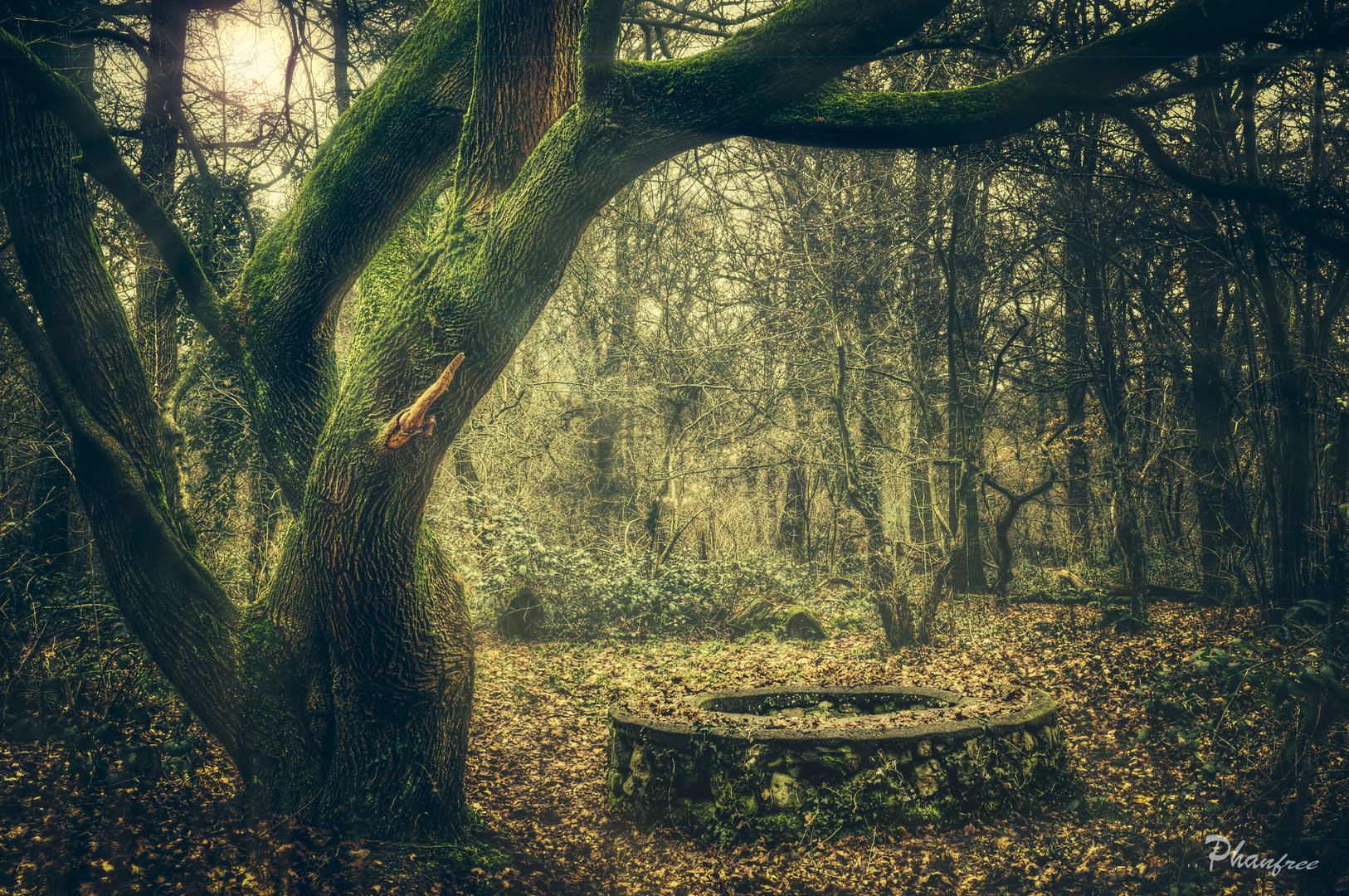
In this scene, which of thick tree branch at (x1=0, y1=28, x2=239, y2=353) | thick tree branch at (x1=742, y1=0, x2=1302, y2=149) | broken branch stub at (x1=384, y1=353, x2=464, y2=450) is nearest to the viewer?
thick tree branch at (x1=742, y1=0, x2=1302, y2=149)

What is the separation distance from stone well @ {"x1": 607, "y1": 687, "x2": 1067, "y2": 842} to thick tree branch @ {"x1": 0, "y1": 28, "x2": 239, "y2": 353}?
168 inches

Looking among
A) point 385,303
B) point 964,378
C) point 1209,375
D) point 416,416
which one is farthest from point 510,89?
point 964,378

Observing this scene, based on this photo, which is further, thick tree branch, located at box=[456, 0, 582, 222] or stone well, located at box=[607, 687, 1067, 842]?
stone well, located at box=[607, 687, 1067, 842]

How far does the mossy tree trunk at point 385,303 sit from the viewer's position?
419 centimetres

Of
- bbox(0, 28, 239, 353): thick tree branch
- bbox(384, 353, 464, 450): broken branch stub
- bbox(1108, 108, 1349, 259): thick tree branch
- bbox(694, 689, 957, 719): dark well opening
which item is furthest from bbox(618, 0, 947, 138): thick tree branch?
bbox(694, 689, 957, 719): dark well opening

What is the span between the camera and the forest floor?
4215 mm

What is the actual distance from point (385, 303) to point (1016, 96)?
413 cm

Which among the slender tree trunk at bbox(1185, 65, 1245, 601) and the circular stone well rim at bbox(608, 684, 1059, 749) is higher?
the slender tree trunk at bbox(1185, 65, 1245, 601)

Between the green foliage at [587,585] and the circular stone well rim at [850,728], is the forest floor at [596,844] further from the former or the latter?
the green foliage at [587,585]

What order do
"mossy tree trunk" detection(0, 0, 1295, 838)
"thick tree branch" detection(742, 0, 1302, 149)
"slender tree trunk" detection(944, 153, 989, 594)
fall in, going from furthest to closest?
"slender tree trunk" detection(944, 153, 989, 594) < "mossy tree trunk" detection(0, 0, 1295, 838) < "thick tree branch" detection(742, 0, 1302, 149)

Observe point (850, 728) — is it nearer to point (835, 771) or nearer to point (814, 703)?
point (835, 771)

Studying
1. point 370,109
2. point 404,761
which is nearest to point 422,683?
point 404,761

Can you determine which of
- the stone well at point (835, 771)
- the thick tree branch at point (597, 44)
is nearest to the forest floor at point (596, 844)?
the stone well at point (835, 771)

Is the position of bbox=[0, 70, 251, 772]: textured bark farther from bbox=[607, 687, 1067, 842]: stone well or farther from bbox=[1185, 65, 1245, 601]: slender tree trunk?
bbox=[1185, 65, 1245, 601]: slender tree trunk
